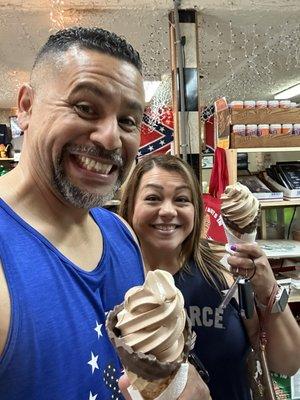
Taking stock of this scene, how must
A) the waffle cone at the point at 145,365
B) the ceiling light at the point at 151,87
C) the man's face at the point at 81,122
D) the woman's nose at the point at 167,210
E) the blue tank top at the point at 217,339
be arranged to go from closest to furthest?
the waffle cone at the point at 145,365 → the man's face at the point at 81,122 → the blue tank top at the point at 217,339 → the woman's nose at the point at 167,210 → the ceiling light at the point at 151,87

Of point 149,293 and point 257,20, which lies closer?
point 149,293

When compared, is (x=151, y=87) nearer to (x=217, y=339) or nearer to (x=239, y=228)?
(x=239, y=228)

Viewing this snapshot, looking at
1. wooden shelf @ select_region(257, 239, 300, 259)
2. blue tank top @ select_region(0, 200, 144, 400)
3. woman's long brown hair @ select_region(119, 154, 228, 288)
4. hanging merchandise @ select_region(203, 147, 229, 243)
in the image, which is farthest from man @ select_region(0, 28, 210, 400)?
wooden shelf @ select_region(257, 239, 300, 259)

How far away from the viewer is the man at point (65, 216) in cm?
78

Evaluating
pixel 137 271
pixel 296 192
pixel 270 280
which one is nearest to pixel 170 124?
pixel 296 192

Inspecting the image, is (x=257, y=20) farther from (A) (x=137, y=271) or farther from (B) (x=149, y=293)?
(B) (x=149, y=293)

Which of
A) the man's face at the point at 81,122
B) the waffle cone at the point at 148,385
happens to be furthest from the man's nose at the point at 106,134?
the waffle cone at the point at 148,385

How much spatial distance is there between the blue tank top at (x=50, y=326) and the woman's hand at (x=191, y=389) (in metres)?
0.11

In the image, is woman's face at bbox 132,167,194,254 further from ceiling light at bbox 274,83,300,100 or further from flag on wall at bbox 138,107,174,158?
ceiling light at bbox 274,83,300,100

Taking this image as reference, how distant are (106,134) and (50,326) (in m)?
0.46

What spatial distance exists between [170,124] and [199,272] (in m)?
2.08

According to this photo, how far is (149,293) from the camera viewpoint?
78 centimetres

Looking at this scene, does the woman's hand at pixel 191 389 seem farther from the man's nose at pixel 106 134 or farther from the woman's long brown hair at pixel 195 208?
the woman's long brown hair at pixel 195 208

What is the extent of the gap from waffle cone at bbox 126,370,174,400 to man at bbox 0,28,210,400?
0.06 metres
